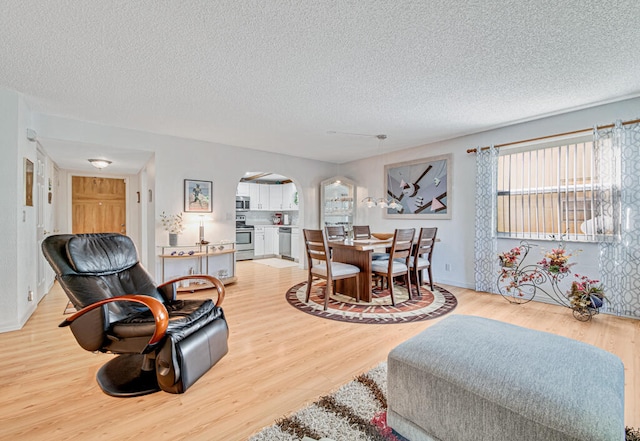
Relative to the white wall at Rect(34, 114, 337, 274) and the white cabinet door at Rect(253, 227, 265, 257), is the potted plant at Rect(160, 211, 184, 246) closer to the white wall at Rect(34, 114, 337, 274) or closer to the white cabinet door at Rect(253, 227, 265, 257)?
the white wall at Rect(34, 114, 337, 274)

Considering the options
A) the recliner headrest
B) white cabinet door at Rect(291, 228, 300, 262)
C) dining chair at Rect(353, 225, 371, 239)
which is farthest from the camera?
white cabinet door at Rect(291, 228, 300, 262)

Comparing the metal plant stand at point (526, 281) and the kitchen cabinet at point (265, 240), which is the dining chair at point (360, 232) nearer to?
the metal plant stand at point (526, 281)

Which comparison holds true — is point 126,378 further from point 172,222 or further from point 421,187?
point 421,187

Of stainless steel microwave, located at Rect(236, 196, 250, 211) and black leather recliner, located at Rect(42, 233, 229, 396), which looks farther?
stainless steel microwave, located at Rect(236, 196, 250, 211)

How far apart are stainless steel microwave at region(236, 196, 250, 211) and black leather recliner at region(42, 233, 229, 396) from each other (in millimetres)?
5355

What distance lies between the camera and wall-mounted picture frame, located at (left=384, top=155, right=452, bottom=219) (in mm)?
4918

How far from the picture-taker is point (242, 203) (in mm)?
7918

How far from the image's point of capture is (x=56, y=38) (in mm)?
2096

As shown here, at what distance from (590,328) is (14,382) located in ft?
15.9

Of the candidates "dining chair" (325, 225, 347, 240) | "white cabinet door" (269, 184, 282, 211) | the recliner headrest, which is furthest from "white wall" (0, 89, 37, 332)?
"white cabinet door" (269, 184, 282, 211)

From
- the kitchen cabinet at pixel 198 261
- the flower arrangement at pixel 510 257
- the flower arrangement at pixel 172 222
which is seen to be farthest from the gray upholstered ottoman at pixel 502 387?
the flower arrangement at pixel 172 222

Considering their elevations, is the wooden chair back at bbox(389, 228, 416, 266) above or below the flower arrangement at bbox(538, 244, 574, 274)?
above

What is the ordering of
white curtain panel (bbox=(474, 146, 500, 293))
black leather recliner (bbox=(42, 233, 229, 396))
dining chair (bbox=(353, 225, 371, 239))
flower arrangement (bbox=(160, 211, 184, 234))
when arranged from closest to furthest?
black leather recliner (bbox=(42, 233, 229, 396)), white curtain panel (bbox=(474, 146, 500, 293)), flower arrangement (bbox=(160, 211, 184, 234)), dining chair (bbox=(353, 225, 371, 239))

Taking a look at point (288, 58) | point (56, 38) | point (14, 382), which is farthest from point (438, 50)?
point (14, 382)
